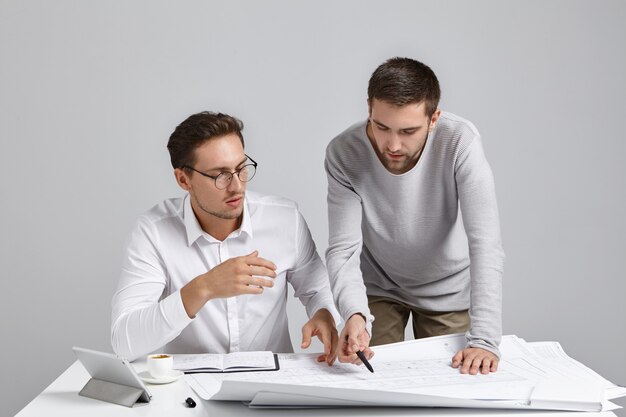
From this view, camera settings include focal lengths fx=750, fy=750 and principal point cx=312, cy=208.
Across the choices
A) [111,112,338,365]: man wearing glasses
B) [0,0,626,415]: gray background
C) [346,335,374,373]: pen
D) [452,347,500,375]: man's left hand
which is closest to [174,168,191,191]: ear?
[111,112,338,365]: man wearing glasses

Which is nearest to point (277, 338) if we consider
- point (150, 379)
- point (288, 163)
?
point (150, 379)

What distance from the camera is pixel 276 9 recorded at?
362 centimetres

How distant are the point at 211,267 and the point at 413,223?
0.65m

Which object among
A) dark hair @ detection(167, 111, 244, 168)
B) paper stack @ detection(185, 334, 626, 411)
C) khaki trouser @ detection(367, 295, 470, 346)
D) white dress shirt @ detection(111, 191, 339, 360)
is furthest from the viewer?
khaki trouser @ detection(367, 295, 470, 346)

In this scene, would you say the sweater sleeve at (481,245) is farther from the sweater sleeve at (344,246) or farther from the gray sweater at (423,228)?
the sweater sleeve at (344,246)

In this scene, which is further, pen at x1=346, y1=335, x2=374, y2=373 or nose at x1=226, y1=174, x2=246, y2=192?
nose at x1=226, y1=174, x2=246, y2=192

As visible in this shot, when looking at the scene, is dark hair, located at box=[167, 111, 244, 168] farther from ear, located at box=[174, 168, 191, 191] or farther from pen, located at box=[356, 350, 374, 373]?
pen, located at box=[356, 350, 374, 373]

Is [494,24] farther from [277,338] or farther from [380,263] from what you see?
[277,338]

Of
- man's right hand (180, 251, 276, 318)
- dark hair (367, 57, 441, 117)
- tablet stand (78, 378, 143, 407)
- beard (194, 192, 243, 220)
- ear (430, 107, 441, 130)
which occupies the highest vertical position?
dark hair (367, 57, 441, 117)

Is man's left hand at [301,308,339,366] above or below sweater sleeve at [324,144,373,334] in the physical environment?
below

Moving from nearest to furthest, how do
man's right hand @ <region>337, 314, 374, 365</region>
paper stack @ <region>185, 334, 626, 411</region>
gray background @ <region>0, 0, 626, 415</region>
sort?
paper stack @ <region>185, 334, 626, 411</region>, man's right hand @ <region>337, 314, 374, 365</region>, gray background @ <region>0, 0, 626, 415</region>

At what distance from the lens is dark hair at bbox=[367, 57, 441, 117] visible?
201 cm

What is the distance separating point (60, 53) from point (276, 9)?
1050 mm

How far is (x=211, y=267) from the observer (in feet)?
7.55
